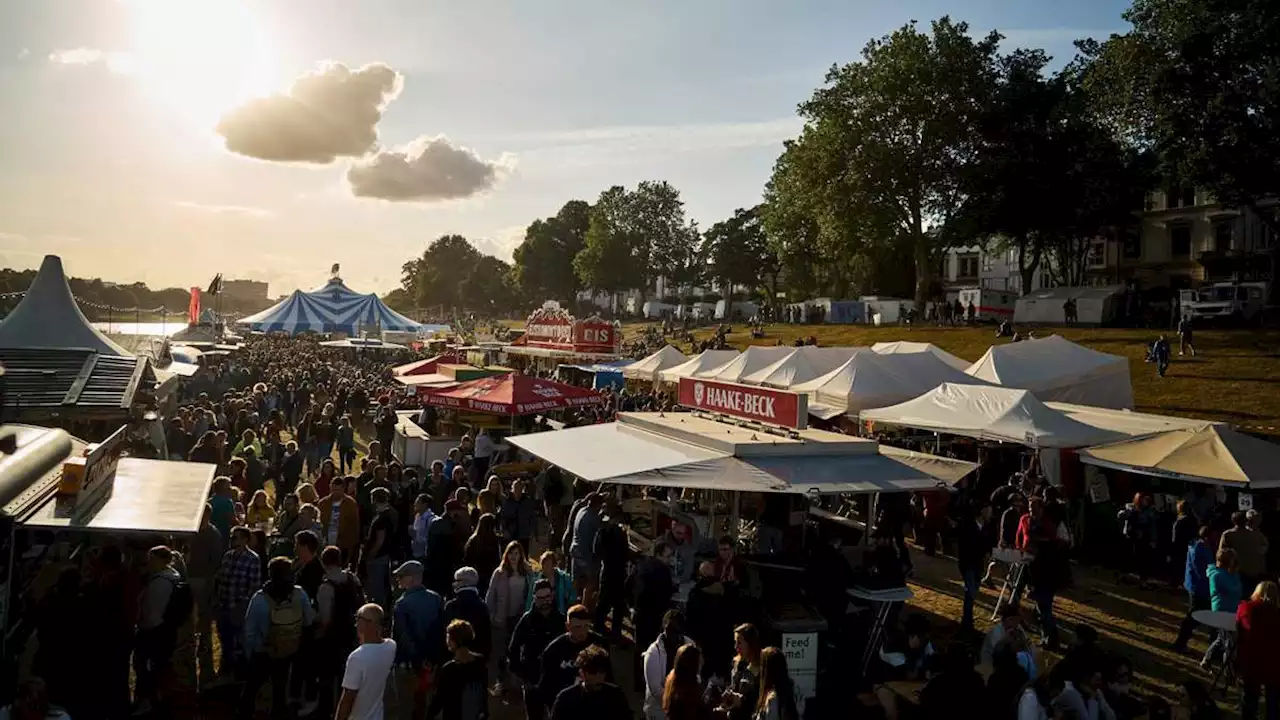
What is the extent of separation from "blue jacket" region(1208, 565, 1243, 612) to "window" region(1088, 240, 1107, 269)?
49801 mm

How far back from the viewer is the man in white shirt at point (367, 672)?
15.8 feet

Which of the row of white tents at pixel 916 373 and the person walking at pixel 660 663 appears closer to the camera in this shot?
the person walking at pixel 660 663

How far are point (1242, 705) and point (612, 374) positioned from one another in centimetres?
2038

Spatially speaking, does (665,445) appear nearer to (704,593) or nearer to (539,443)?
(539,443)

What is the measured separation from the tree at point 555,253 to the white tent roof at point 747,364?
68587 mm

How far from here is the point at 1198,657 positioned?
8547 millimetres

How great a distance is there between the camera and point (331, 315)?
127ft

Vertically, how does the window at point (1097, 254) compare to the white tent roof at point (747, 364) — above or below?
above

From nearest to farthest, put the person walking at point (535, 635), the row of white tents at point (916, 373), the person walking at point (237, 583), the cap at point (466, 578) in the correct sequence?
1. the person walking at point (535, 635)
2. the cap at point (466, 578)
3. the person walking at point (237, 583)
4. the row of white tents at point (916, 373)

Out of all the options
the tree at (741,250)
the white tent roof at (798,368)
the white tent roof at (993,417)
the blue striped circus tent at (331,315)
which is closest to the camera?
the white tent roof at (993,417)

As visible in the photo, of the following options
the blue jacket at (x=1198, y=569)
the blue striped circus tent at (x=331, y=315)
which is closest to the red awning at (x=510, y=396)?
the blue jacket at (x=1198, y=569)

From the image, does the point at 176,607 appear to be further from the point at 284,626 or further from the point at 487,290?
the point at 487,290

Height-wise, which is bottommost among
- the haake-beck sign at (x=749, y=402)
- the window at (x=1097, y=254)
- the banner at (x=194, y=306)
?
the haake-beck sign at (x=749, y=402)

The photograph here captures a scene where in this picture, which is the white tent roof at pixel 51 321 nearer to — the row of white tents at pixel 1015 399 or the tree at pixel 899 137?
the row of white tents at pixel 1015 399
